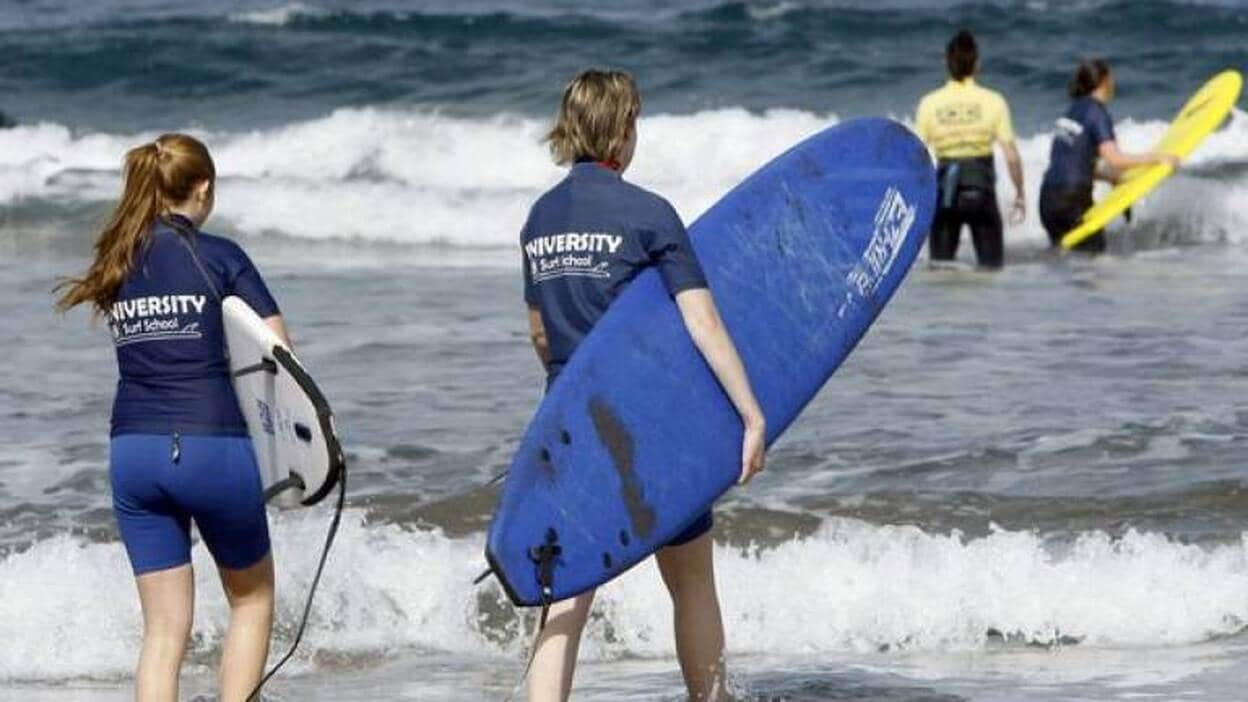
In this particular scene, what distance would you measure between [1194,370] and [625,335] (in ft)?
19.9

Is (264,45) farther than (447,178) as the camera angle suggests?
Yes

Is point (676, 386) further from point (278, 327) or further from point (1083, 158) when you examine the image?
point (1083, 158)

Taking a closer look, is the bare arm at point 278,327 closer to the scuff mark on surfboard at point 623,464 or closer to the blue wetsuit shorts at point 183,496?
the blue wetsuit shorts at point 183,496

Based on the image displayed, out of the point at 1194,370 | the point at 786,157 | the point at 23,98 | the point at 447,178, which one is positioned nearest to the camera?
the point at 786,157

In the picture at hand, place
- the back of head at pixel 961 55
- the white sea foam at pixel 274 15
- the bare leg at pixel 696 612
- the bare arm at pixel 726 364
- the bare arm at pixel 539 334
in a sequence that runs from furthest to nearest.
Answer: the white sea foam at pixel 274 15 → the back of head at pixel 961 55 → the bare leg at pixel 696 612 → the bare arm at pixel 539 334 → the bare arm at pixel 726 364

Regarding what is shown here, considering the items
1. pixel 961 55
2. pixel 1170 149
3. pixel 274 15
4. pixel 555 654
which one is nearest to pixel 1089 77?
pixel 961 55

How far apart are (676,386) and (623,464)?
192 millimetres

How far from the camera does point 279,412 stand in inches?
200

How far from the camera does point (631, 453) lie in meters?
5.18

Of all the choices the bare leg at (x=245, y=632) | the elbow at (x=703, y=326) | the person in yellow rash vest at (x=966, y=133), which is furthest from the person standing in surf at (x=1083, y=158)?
the bare leg at (x=245, y=632)

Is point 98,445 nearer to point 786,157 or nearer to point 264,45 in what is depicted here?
point 786,157

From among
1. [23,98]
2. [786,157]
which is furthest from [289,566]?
[23,98]

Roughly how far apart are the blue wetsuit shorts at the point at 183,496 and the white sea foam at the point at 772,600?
185cm

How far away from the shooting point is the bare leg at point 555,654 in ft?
16.8
